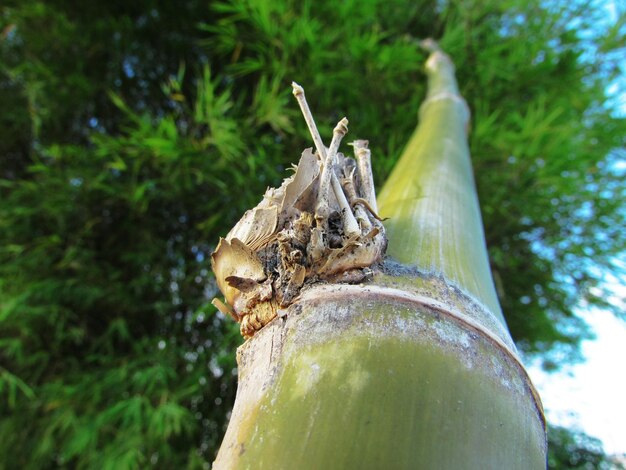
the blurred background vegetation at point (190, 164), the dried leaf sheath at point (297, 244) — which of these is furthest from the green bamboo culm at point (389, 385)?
the blurred background vegetation at point (190, 164)

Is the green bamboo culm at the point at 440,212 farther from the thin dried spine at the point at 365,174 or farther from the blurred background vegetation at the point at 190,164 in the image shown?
the blurred background vegetation at the point at 190,164

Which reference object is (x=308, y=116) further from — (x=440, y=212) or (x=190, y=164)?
(x=190, y=164)

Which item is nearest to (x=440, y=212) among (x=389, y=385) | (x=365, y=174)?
(x=365, y=174)

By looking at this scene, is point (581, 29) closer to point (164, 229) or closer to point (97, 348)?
point (164, 229)

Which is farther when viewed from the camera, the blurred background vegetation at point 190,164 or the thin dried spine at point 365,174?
the blurred background vegetation at point 190,164

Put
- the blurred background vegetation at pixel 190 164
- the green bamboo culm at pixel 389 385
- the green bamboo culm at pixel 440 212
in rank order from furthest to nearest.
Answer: the blurred background vegetation at pixel 190 164 < the green bamboo culm at pixel 440 212 < the green bamboo culm at pixel 389 385

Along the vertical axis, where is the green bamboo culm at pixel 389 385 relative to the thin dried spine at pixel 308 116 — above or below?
below

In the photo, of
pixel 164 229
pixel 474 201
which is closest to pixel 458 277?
pixel 474 201
